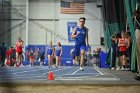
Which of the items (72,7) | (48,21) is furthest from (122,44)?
(48,21)

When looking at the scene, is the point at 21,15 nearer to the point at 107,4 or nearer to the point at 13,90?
the point at 107,4

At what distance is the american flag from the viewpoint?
121ft

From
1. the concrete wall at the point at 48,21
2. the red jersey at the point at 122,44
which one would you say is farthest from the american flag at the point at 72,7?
the red jersey at the point at 122,44

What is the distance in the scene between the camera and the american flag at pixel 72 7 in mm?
36906

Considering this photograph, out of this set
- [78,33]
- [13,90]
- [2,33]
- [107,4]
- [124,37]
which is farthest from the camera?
[2,33]

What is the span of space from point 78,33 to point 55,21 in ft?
89.0

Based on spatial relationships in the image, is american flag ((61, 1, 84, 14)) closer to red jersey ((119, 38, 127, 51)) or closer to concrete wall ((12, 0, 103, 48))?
concrete wall ((12, 0, 103, 48))

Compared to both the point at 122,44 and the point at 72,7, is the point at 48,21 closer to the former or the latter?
the point at 72,7

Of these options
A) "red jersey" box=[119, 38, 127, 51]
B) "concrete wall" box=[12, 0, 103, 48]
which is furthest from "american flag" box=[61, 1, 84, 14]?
"red jersey" box=[119, 38, 127, 51]

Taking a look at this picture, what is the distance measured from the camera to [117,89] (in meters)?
6.48

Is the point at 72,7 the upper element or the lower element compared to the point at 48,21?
upper

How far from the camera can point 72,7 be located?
37.2 m

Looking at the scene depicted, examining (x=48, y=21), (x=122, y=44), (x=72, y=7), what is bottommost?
(x=122, y=44)

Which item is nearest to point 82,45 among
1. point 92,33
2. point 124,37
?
point 124,37
